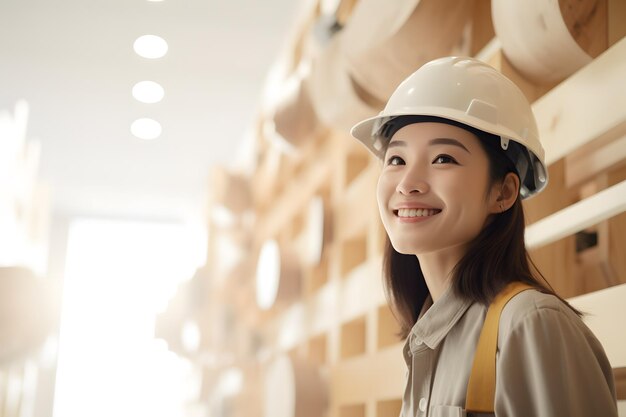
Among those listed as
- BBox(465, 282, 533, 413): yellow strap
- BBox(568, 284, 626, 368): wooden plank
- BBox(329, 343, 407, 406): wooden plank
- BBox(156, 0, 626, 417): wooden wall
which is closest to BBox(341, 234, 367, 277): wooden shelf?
BBox(156, 0, 626, 417): wooden wall

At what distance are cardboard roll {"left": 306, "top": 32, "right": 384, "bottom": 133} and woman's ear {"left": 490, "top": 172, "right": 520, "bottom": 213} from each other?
1.15m

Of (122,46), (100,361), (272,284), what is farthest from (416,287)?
(100,361)

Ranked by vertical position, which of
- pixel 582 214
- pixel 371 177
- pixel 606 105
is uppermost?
pixel 371 177

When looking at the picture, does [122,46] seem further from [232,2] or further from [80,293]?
[80,293]

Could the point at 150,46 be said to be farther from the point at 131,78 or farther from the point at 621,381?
the point at 621,381

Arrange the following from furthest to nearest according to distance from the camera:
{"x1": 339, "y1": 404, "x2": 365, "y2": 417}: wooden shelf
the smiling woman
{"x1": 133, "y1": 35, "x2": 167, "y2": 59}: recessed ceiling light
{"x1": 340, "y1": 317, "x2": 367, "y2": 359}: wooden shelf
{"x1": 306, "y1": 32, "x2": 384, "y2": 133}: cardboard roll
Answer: the smiling woman < {"x1": 133, "y1": 35, "x2": 167, "y2": 59}: recessed ceiling light < {"x1": 340, "y1": 317, "x2": 367, "y2": 359}: wooden shelf < {"x1": 339, "y1": 404, "x2": 365, "y2": 417}: wooden shelf < {"x1": 306, "y1": 32, "x2": 384, "y2": 133}: cardboard roll

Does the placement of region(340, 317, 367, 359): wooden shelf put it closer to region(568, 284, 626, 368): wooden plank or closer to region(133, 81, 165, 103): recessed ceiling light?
region(568, 284, 626, 368): wooden plank

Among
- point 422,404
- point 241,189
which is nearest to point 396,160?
point 422,404

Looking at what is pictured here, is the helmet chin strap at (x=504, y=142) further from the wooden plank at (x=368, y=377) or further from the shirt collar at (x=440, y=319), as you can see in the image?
the wooden plank at (x=368, y=377)

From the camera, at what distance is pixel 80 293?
8.82 meters

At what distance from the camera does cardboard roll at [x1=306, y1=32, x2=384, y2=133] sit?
2.61 m

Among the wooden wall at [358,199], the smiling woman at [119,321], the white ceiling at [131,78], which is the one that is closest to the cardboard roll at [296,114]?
the wooden wall at [358,199]

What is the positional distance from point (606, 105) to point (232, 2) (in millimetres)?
2865

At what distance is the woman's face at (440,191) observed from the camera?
55.5 inches
